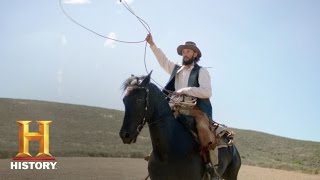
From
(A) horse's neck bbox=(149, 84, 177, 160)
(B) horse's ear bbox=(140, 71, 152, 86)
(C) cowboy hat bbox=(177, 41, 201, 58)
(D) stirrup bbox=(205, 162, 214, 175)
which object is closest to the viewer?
(B) horse's ear bbox=(140, 71, 152, 86)

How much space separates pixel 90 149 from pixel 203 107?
30.5m

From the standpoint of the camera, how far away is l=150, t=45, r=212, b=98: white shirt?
8.38m

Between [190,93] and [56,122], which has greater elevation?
[190,93]

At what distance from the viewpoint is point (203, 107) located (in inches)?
350

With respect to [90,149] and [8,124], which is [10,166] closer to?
[90,149]

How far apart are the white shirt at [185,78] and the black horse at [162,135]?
2.04ft

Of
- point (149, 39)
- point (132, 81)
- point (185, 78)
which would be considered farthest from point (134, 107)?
point (149, 39)

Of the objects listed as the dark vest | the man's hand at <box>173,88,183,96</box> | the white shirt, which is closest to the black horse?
the man's hand at <box>173,88,183,96</box>

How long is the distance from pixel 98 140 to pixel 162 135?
121ft

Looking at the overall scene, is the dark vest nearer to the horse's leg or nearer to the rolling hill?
the horse's leg

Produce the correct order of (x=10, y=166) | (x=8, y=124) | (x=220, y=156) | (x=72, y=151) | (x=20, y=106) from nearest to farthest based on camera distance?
(x=220, y=156)
(x=10, y=166)
(x=72, y=151)
(x=8, y=124)
(x=20, y=106)

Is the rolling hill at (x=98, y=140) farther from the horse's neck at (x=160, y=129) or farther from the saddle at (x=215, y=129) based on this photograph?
the horse's neck at (x=160, y=129)

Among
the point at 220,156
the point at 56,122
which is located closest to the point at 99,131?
the point at 56,122

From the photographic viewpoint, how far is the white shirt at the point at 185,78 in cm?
838
